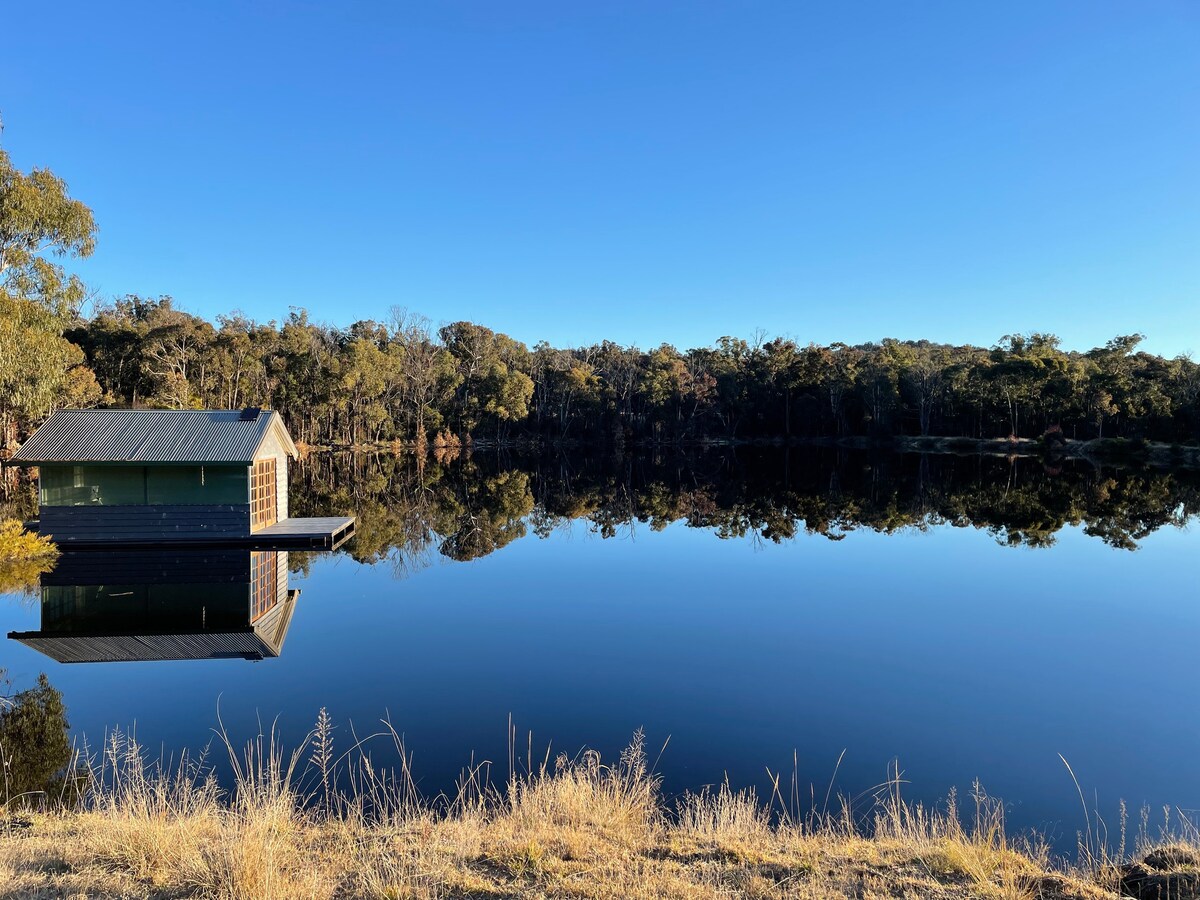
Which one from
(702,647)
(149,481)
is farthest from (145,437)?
(702,647)

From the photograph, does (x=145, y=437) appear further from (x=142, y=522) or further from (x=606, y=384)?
(x=606, y=384)

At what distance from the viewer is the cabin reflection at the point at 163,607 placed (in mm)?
10953

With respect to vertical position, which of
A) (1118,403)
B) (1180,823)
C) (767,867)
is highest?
(1118,403)

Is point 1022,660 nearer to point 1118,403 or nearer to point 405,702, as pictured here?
point 405,702

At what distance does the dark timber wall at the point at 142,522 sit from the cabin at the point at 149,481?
23 mm

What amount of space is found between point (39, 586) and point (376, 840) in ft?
44.2

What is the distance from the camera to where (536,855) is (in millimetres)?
4805

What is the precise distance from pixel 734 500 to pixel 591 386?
39.4 m

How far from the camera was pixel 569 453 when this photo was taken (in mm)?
65750

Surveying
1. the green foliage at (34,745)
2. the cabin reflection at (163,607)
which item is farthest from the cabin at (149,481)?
the green foliage at (34,745)

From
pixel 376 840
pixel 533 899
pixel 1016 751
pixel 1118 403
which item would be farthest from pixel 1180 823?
pixel 1118 403

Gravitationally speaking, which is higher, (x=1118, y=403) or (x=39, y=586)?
(x=1118, y=403)

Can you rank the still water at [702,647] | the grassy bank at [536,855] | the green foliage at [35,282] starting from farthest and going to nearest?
the green foliage at [35,282]
the still water at [702,647]
the grassy bank at [536,855]

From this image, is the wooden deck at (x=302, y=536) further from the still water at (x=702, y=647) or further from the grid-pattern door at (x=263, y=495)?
the still water at (x=702, y=647)
